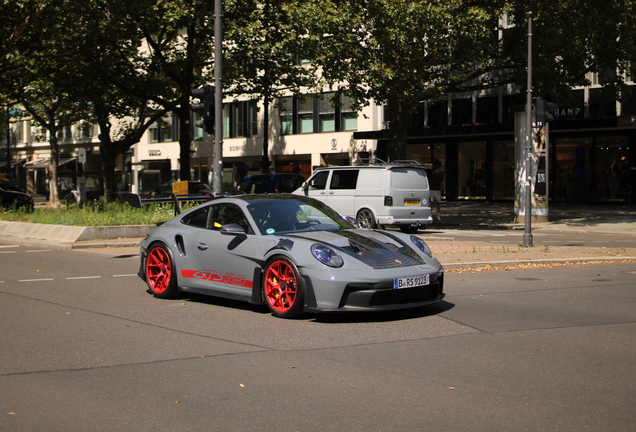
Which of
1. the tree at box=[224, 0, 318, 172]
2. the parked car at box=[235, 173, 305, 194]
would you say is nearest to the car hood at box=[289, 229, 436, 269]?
the tree at box=[224, 0, 318, 172]

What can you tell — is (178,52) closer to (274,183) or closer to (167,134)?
(274,183)

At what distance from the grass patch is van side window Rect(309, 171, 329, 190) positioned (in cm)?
375

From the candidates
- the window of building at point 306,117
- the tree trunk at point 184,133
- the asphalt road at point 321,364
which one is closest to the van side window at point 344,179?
the tree trunk at point 184,133

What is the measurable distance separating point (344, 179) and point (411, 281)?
45.4 feet

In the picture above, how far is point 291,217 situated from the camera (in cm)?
925

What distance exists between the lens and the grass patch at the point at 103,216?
65.3ft

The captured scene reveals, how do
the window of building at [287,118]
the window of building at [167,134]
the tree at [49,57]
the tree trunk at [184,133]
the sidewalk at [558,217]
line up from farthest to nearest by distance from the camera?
1. the window of building at [167,134]
2. the window of building at [287,118]
3. the tree trunk at [184,133]
4. the tree at [49,57]
5. the sidewalk at [558,217]

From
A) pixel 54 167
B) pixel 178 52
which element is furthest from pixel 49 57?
pixel 54 167

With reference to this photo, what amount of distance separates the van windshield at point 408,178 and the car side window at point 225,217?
11724mm

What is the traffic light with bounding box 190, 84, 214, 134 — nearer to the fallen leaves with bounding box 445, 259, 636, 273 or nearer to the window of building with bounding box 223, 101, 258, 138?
the fallen leaves with bounding box 445, 259, 636, 273

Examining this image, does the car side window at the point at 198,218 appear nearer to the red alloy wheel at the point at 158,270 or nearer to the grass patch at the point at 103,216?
the red alloy wheel at the point at 158,270

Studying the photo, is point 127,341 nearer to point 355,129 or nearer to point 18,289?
point 18,289

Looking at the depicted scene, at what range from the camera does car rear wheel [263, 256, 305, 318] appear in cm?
816

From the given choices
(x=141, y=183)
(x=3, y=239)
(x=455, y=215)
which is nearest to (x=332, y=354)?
(x=3, y=239)
